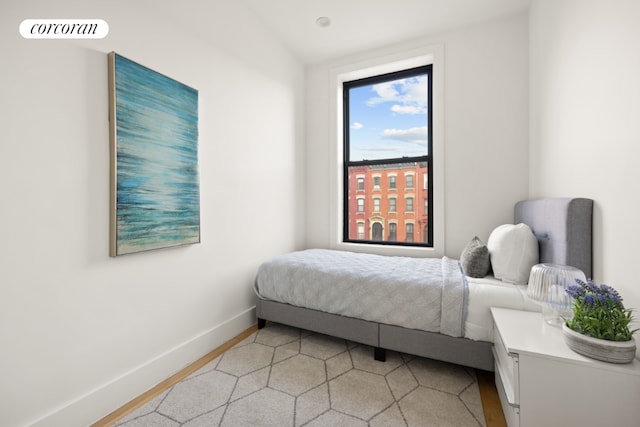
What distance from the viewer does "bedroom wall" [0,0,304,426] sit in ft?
3.89

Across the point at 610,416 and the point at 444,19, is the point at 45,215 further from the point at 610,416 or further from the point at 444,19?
the point at 444,19

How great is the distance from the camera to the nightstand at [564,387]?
1.02 metres

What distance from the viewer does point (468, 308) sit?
66.4 inches

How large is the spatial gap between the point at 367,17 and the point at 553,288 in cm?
260

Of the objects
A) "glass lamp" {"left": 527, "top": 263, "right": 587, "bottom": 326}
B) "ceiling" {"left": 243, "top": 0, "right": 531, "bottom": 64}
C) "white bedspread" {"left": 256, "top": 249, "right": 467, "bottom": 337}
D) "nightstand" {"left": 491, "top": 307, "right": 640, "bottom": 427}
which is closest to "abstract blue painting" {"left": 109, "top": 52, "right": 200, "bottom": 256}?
"white bedspread" {"left": 256, "top": 249, "right": 467, "bottom": 337}

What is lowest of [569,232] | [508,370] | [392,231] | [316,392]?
[316,392]

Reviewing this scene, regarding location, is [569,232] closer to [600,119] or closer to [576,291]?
[576,291]

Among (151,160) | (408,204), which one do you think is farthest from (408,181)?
(151,160)

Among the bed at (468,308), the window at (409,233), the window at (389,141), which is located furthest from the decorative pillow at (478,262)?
the window at (409,233)

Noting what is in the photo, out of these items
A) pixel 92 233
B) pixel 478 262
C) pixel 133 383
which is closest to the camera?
pixel 92 233

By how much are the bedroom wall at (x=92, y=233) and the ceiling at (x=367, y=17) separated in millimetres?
462

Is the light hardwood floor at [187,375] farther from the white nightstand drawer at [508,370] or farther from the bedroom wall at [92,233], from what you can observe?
the white nightstand drawer at [508,370]

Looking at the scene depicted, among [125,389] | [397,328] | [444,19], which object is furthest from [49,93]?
[444,19]

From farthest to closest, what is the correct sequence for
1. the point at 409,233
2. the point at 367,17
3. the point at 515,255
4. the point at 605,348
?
the point at 409,233 < the point at 367,17 < the point at 515,255 < the point at 605,348
